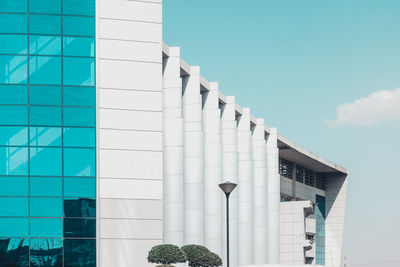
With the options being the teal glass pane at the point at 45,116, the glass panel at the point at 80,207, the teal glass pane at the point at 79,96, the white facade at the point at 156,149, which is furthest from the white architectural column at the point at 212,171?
the teal glass pane at the point at 45,116

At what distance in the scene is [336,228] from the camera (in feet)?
352

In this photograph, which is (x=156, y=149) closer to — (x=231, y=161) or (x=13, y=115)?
(x=13, y=115)

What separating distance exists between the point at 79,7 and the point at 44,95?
6.16 m

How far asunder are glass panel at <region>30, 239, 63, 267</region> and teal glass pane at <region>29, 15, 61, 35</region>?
43.0ft

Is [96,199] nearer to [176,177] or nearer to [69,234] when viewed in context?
[69,234]

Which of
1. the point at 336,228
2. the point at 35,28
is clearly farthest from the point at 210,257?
the point at 336,228

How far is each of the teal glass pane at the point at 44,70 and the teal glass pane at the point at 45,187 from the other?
6099 mm

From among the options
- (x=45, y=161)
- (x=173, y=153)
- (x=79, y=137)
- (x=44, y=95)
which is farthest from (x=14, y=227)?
(x=173, y=153)

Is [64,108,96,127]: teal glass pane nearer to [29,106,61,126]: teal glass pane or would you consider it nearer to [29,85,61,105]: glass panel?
[29,106,61,126]: teal glass pane

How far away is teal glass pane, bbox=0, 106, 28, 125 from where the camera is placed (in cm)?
4872

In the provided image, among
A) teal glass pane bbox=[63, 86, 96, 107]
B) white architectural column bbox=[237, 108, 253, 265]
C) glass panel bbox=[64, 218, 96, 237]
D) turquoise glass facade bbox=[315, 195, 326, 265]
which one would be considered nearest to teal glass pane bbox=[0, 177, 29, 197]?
glass panel bbox=[64, 218, 96, 237]

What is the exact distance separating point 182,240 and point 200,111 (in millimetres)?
9782

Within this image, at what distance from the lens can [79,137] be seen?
162 ft

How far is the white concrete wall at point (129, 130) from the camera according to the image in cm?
4984
